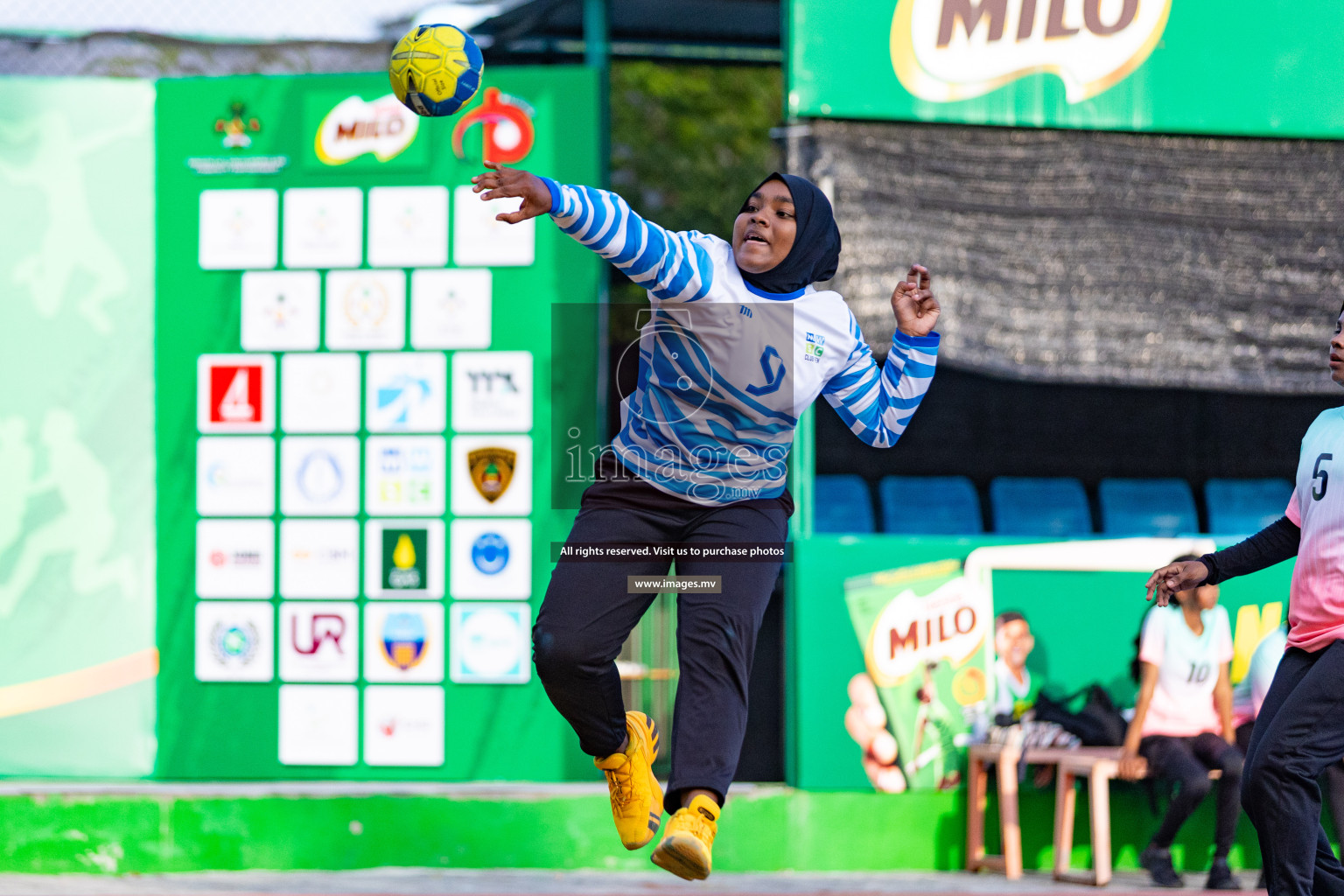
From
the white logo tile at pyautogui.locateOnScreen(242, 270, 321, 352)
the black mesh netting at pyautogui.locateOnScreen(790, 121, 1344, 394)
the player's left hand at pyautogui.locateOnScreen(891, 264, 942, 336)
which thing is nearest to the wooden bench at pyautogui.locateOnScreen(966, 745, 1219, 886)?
the black mesh netting at pyautogui.locateOnScreen(790, 121, 1344, 394)

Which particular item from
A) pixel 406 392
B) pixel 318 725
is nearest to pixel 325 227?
pixel 406 392

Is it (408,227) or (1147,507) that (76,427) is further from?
(1147,507)

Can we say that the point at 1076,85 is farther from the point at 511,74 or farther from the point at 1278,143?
the point at 511,74

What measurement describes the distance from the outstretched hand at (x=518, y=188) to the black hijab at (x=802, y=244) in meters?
0.77

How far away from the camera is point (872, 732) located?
7773mm

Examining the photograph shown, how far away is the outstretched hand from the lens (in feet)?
12.3

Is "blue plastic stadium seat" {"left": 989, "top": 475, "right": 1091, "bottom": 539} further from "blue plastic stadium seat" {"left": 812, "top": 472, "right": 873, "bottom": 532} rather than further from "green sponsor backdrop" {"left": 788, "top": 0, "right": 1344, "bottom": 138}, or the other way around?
"green sponsor backdrop" {"left": 788, "top": 0, "right": 1344, "bottom": 138}

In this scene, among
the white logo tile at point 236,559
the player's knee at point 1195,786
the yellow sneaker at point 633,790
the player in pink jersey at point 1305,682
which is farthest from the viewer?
the white logo tile at point 236,559

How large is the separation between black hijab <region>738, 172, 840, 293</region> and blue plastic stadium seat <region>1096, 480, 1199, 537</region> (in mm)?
6130

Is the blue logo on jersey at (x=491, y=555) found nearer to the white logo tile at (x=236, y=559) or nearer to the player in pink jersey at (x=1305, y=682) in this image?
the white logo tile at (x=236, y=559)

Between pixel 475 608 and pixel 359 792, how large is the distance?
1.11 metres

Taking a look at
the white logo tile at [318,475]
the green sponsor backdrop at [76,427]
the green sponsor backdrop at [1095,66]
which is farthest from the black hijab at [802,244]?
the green sponsor backdrop at [76,427]

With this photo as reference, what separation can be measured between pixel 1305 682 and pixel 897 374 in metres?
1.63

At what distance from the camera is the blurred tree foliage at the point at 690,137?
1947 cm
